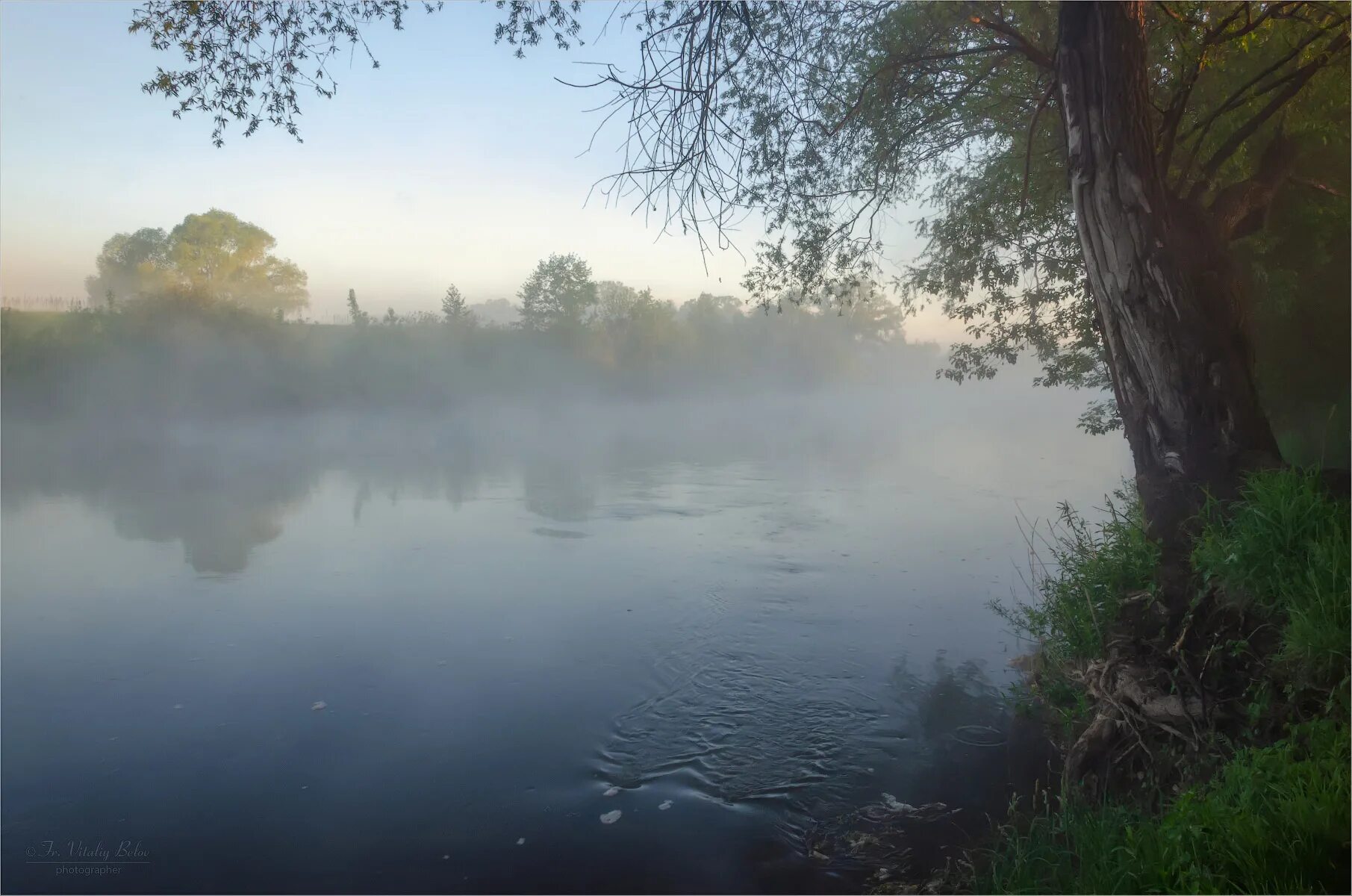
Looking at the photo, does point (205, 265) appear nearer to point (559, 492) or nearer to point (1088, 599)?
point (559, 492)

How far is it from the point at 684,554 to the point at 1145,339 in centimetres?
827

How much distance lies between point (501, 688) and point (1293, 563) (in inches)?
241

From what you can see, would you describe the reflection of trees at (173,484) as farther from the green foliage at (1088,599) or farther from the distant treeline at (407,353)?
the green foliage at (1088,599)

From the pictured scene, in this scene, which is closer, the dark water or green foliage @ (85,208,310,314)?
the dark water

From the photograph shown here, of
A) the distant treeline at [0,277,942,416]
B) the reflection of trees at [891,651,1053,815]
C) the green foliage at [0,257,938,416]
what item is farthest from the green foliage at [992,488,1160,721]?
the green foliage at [0,257,938,416]

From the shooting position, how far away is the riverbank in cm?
328

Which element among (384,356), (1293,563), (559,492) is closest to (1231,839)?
(1293,563)

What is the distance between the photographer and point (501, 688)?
7.79m

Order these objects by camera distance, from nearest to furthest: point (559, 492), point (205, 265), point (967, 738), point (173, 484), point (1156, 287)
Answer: point (1156, 287) < point (967, 738) < point (559, 492) < point (173, 484) < point (205, 265)

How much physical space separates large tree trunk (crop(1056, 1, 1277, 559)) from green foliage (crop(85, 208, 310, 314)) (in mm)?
45525

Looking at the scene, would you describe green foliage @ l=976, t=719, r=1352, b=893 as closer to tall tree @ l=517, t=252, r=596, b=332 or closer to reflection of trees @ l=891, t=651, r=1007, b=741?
reflection of trees @ l=891, t=651, r=1007, b=741

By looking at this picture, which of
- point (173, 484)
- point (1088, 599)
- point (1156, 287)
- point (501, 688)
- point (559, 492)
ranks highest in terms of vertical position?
point (1156, 287)

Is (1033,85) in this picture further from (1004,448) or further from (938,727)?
(1004,448)

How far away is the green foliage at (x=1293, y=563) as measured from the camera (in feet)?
13.5
